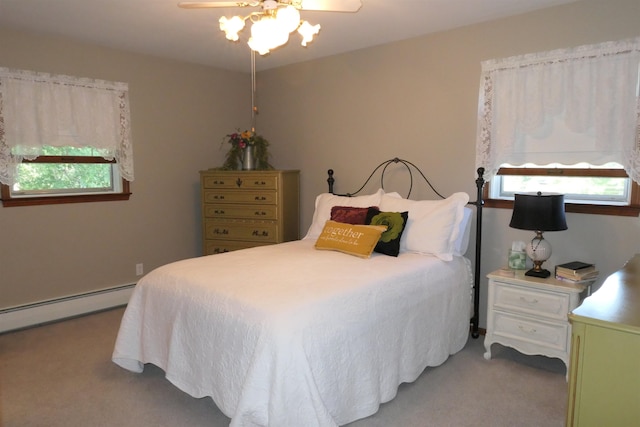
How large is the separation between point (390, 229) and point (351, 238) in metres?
0.28

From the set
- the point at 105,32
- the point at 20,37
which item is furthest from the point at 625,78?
the point at 20,37

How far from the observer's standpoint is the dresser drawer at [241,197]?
414 cm

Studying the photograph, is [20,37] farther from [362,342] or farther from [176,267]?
[362,342]

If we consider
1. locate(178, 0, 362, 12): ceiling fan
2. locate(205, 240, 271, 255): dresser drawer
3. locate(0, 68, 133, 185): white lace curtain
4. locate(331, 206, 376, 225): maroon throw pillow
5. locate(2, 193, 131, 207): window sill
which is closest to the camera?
locate(178, 0, 362, 12): ceiling fan

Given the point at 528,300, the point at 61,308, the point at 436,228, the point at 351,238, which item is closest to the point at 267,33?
the point at 351,238

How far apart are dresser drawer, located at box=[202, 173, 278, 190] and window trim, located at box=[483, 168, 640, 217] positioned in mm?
1897

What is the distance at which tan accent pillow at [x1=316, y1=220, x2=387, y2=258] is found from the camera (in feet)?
9.52

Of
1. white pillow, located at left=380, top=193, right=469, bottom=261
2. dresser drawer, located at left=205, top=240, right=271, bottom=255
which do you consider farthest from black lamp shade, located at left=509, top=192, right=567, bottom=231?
dresser drawer, located at left=205, top=240, right=271, bottom=255

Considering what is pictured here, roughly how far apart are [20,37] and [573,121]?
411 centimetres

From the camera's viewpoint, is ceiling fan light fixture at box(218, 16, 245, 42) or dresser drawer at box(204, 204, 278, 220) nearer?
ceiling fan light fixture at box(218, 16, 245, 42)

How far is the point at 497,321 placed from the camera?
2.93 meters

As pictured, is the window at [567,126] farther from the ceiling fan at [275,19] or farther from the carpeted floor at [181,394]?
the ceiling fan at [275,19]

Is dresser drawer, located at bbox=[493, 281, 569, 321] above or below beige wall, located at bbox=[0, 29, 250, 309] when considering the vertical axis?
below

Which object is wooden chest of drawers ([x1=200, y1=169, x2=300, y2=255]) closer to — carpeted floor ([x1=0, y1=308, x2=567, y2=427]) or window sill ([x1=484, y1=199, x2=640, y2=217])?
carpeted floor ([x1=0, y1=308, x2=567, y2=427])
